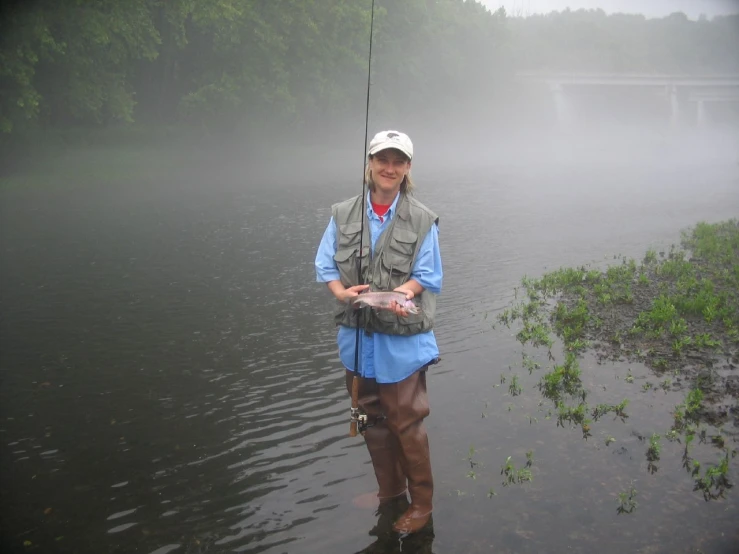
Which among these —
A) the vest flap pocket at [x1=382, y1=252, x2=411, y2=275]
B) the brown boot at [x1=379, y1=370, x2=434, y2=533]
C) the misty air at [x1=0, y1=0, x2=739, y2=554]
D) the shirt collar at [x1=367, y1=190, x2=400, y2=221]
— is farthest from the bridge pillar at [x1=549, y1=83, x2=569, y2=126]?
the brown boot at [x1=379, y1=370, x2=434, y2=533]

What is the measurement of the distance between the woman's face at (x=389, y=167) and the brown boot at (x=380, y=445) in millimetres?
1582

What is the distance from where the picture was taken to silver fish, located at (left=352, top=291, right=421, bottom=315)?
4.82m

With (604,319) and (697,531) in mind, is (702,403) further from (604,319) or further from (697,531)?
(604,319)

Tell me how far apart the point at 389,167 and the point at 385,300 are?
1.05 metres

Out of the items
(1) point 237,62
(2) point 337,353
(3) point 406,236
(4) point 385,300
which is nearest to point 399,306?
(4) point 385,300

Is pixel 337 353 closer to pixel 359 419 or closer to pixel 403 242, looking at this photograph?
pixel 359 419

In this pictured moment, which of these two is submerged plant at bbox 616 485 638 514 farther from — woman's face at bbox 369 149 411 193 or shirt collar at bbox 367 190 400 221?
woman's face at bbox 369 149 411 193

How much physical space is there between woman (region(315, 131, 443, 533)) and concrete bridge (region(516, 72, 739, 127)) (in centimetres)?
10760

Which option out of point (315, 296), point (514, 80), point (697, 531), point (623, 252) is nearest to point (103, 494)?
point (697, 531)

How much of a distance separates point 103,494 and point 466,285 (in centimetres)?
1054

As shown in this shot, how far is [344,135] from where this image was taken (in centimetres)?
6131

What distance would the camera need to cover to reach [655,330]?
10.7 meters

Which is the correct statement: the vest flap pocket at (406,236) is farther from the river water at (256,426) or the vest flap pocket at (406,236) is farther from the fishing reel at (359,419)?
the river water at (256,426)

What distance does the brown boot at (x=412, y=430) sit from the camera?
5.19 m
